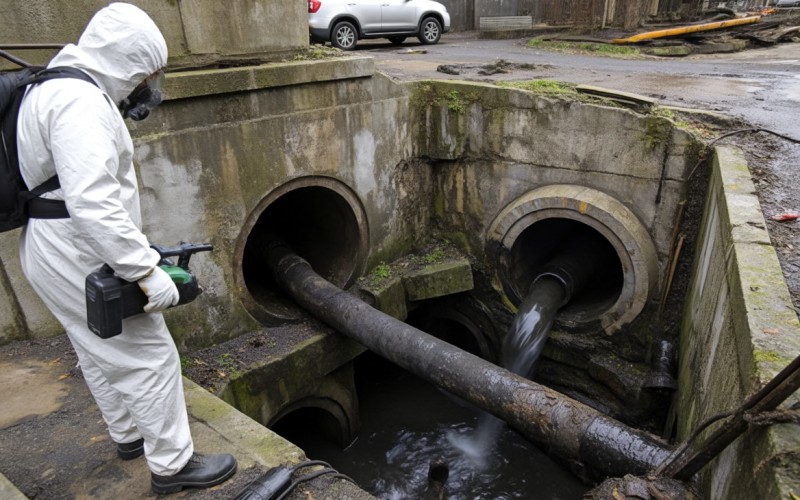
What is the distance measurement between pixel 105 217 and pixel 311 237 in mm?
5317

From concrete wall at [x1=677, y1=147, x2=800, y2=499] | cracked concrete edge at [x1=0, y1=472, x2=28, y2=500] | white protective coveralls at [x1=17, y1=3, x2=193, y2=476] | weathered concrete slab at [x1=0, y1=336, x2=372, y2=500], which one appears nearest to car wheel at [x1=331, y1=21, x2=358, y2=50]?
concrete wall at [x1=677, y1=147, x2=800, y2=499]

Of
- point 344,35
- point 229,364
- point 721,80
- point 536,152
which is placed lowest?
point 229,364

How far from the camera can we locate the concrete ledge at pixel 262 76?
14.8ft

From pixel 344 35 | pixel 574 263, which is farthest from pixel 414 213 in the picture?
pixel 344 35

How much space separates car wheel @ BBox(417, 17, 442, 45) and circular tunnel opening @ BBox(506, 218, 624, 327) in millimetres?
7952

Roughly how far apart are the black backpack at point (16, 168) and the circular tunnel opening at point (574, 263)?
5731 mm

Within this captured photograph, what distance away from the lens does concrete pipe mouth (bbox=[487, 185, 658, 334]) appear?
6051 mm

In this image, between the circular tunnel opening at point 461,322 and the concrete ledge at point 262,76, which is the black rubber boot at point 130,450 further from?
the circular tunnel opening at point 461,322

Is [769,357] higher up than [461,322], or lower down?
higher up

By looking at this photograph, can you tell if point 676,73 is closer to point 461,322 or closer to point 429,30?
point 461,322

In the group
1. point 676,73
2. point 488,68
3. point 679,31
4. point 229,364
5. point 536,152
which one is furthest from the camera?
point 679,31

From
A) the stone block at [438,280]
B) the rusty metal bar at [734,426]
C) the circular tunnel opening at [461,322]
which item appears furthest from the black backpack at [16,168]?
the circular tunnel opening at [461,322]

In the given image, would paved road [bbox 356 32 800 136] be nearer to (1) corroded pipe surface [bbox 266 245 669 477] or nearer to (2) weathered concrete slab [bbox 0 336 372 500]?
(1) corroded pipe surface [bbox 266 245 669 477]

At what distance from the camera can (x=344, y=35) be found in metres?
12.1
